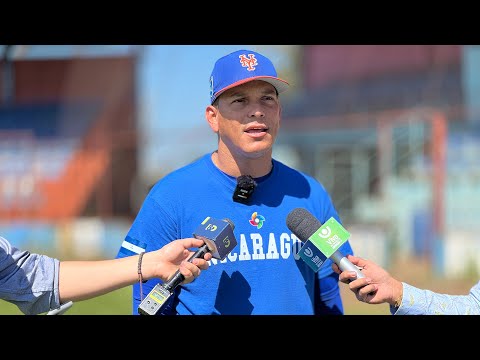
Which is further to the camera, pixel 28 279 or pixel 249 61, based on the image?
pixel 249 61

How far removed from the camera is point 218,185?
9.48 feet

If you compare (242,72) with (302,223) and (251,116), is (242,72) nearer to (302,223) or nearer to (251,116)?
(251,116)

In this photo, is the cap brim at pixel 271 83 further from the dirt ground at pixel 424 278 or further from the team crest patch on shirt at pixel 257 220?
the dirt ground at pixel 424 278

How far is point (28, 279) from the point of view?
2342 millimetres

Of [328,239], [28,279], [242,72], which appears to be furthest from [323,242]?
[28,279]

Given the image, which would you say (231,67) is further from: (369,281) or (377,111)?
(377,111)

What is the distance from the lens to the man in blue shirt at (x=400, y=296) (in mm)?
2371

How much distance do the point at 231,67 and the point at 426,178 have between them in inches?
378

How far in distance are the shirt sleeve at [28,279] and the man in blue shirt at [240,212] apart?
0.46 meters

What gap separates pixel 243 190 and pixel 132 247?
1.68 ft

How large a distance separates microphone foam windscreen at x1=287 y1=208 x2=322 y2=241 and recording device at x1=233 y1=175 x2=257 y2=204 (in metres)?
0.23

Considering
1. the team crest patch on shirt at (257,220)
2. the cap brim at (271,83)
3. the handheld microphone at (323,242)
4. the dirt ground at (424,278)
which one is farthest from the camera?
the dirt ground at (424,278)

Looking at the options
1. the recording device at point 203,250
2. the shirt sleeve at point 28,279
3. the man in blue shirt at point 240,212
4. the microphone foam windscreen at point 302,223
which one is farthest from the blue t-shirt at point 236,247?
the shirt sleeve at point 28,279

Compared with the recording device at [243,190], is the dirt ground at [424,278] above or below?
below
